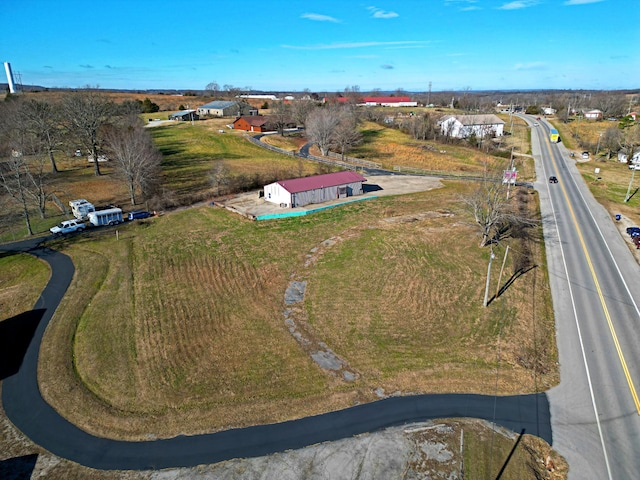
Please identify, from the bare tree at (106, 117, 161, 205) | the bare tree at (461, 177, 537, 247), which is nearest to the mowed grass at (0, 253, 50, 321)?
the bare tree at (106, 117, 161, 205)

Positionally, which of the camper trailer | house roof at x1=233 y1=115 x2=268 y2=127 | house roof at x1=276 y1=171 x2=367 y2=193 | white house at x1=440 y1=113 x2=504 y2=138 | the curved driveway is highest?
house roof at x1=233 y1=115 x2=268 y2=127

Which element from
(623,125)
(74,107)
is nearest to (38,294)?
(74,107)

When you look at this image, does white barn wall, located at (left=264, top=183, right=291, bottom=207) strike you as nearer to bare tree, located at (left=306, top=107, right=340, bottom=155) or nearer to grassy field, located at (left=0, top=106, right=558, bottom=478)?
grassy field, located at (left=0, top=106, right=558, bottom=478)

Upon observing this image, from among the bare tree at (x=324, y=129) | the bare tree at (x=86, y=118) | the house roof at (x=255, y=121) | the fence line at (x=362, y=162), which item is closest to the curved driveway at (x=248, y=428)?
the bare tree at (x=86, y=118)

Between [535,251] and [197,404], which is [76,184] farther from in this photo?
[535,251]

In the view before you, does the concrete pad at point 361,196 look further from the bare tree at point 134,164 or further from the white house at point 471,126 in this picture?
the white house at point 471,126

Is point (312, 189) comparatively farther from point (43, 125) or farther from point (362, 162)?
point (43, 125)

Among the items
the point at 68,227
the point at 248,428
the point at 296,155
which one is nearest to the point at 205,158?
the point at 296,155
